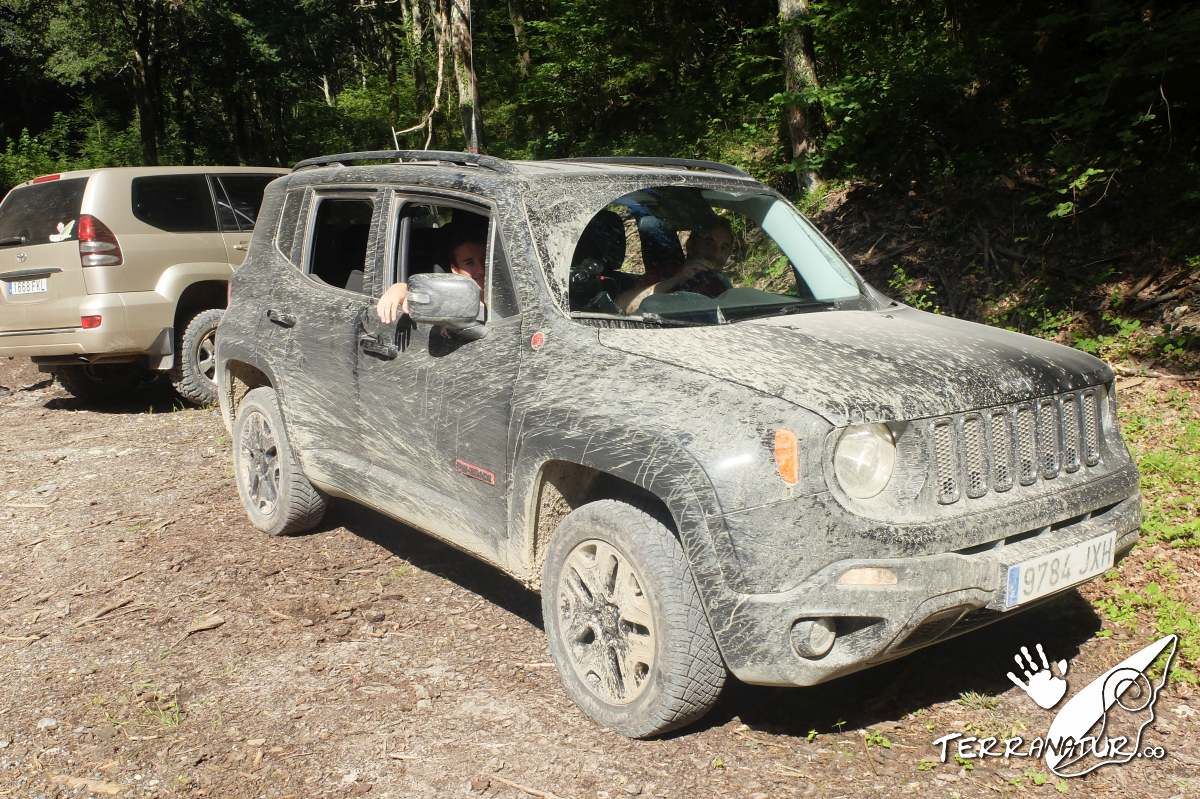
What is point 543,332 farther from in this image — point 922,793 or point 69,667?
point 69,667

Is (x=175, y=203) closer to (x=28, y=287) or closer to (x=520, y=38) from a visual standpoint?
(x=28, y=287)

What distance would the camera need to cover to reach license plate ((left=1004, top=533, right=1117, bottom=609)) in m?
3.30

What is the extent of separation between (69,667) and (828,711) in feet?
10.2

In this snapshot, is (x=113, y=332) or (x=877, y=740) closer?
(x=877, y=740)

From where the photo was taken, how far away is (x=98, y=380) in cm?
1046

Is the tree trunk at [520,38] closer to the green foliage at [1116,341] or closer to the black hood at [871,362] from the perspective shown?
the green foliage at [1116,341]

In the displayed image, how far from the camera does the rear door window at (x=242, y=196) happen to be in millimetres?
9977

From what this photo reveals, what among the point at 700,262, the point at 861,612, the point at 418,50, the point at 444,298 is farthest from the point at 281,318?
the point at 418,50

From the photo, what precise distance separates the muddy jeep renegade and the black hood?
12 millimetres

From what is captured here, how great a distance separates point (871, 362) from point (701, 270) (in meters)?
Answer: 1.09

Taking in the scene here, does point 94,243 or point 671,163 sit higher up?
point 671,163

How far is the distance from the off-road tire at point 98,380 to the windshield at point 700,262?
25.7 ft

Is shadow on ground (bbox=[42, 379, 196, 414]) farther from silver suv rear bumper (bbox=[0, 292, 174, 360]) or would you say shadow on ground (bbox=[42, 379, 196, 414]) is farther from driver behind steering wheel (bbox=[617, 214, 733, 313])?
driver behind steering wheel (bbox=[617, 214, 733, 313])

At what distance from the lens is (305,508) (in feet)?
18.7
